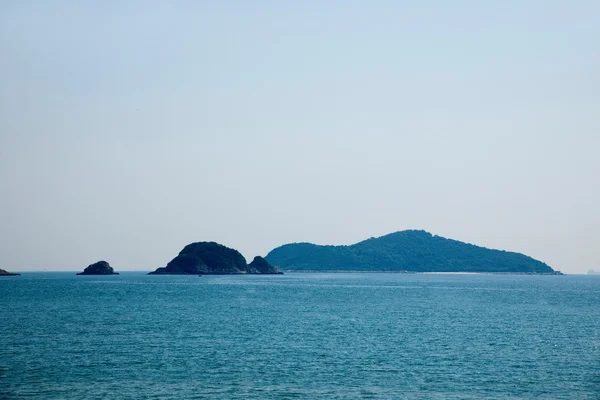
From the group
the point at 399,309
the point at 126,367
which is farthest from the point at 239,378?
the point at 399,309

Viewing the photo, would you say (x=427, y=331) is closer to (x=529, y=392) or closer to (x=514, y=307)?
(x=529, y=392)

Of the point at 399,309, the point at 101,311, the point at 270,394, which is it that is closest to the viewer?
the point at 270,394

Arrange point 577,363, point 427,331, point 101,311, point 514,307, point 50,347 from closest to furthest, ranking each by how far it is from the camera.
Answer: point 577,363 → point 50,347 → point 427,331 → point 101,311 → point 514,307

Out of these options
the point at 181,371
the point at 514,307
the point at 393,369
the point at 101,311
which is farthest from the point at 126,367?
the point at 514,307

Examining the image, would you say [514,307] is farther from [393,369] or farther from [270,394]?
[270,394]

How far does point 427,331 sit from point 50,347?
48.5 meters

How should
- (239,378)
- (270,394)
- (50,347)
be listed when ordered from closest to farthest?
(270,394)
(239,378)
(50,347)

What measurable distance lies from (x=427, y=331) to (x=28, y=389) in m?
54.8

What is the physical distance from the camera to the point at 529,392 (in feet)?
161

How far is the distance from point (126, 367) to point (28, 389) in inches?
419

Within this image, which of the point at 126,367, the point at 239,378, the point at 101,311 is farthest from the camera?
the point at 101,311

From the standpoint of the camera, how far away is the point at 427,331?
8681 cm

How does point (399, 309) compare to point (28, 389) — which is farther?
point (399, 309)

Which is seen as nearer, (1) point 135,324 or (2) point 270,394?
(2) point 270,394
